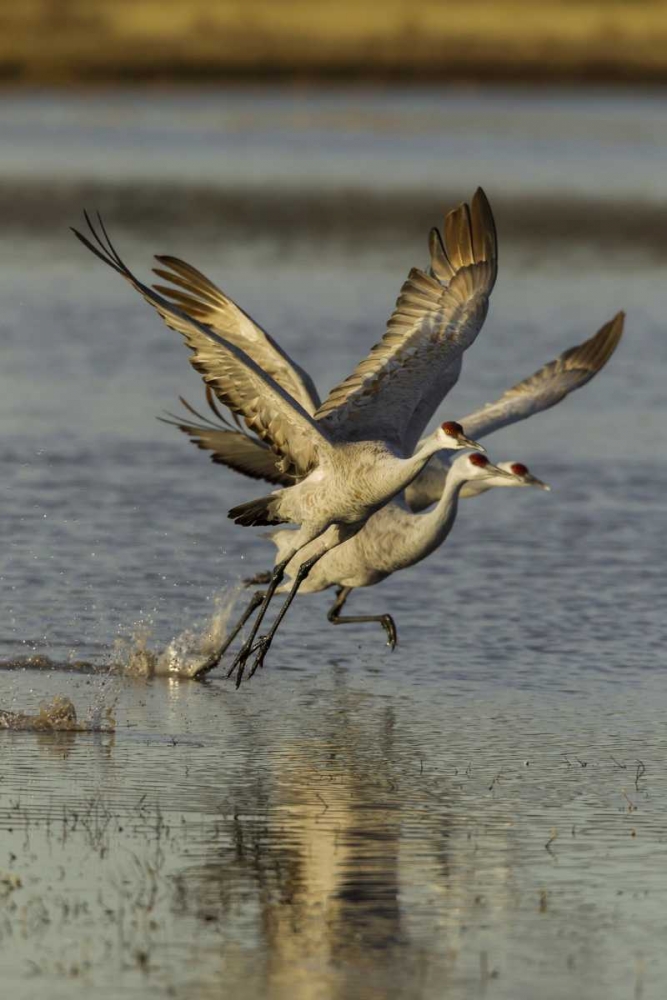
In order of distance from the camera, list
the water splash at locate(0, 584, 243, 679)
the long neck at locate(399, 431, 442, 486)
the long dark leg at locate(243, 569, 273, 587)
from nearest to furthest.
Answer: the long neck at locate(399, 431, 442, 486), the water splash at locate(0, 584, 243, 679), the long dark leg at locate(243, 569, 273, 587)

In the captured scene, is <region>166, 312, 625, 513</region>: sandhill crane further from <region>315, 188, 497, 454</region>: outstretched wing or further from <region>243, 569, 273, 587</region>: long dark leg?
<region>315, 188, 497, 454</region>: outstretched wing

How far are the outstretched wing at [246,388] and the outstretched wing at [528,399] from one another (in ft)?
4.48

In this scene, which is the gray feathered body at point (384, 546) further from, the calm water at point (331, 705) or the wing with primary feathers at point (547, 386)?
the wing with primary feathers at point (547, 386)

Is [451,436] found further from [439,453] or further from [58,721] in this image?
[58,721]

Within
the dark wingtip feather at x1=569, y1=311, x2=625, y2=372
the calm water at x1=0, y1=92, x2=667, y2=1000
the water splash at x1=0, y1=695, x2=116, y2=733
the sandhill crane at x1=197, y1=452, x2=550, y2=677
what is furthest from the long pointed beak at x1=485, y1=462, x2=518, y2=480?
the water splash at x1=0, y1=695, x2=116, y2=733

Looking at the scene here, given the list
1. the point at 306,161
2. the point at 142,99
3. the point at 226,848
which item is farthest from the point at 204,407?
the point at 142,99

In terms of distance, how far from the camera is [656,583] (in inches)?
515

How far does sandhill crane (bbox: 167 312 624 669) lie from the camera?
1152 cm

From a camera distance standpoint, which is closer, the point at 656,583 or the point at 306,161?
the point at 656,583

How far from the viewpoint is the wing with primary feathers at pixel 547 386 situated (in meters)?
12.6

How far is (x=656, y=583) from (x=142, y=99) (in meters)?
41.5

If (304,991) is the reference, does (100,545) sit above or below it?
above

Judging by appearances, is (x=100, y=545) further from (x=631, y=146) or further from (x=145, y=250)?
(x=631, y=146)

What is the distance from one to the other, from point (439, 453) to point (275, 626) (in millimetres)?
1856
